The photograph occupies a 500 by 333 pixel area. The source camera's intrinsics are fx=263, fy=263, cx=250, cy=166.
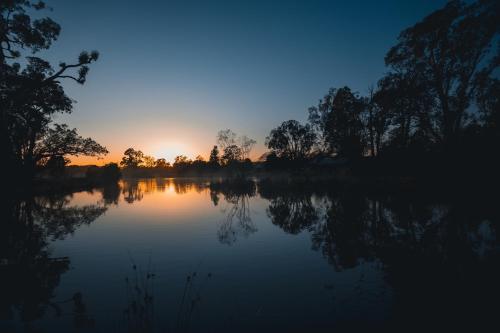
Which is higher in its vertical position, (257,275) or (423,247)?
(423,247)

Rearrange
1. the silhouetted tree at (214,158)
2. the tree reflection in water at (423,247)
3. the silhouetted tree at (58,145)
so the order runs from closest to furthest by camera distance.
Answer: the tree reflection in water at (423,247), the silhouetted tree at (58,145), the silhouetted tree at (214,158)

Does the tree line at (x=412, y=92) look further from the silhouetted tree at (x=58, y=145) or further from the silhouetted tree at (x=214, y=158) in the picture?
the silhouetted tree at (x=214, y=158)

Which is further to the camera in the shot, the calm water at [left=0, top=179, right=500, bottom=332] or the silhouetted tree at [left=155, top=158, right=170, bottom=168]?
the silhouetted tree at [left=155, top=158, right=170, bottom=168]

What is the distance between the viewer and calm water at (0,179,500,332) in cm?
498

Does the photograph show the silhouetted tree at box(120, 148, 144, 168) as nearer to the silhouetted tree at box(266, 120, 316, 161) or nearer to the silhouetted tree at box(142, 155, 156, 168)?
the silhouetted tree at box(142, 155, 156, 168)

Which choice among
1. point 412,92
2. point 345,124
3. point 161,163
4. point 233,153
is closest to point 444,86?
point 412,92

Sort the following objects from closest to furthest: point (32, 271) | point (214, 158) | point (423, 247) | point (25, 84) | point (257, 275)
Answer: point (257, 275), point (32, 271), point (423, 247), point (25, 84), point (214, 158)

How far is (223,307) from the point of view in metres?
5.56

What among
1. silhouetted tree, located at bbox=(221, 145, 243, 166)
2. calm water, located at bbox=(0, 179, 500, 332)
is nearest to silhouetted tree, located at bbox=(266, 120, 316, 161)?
silhouetted tree, located at bbox=(221, 145, 243, 166)

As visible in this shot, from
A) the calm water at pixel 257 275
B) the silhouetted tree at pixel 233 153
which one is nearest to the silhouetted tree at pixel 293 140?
the silhouetted tree at pixel 233 153

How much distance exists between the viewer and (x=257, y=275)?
736 cm

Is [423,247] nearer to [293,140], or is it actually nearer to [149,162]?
[293,140]

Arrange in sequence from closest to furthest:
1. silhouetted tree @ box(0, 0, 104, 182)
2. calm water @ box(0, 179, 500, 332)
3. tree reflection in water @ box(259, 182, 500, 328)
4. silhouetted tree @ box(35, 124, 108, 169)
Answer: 1. calm water @ box(0, 179, 500, 332)
2. tree reflection in water @ box(259, 182, 500, 328)
3. silhouetted tree @ box(0, 0, 104, 182)
4. silhouetted tree @ box(35, 124, 108, 169)

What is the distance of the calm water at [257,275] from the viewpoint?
498cm
